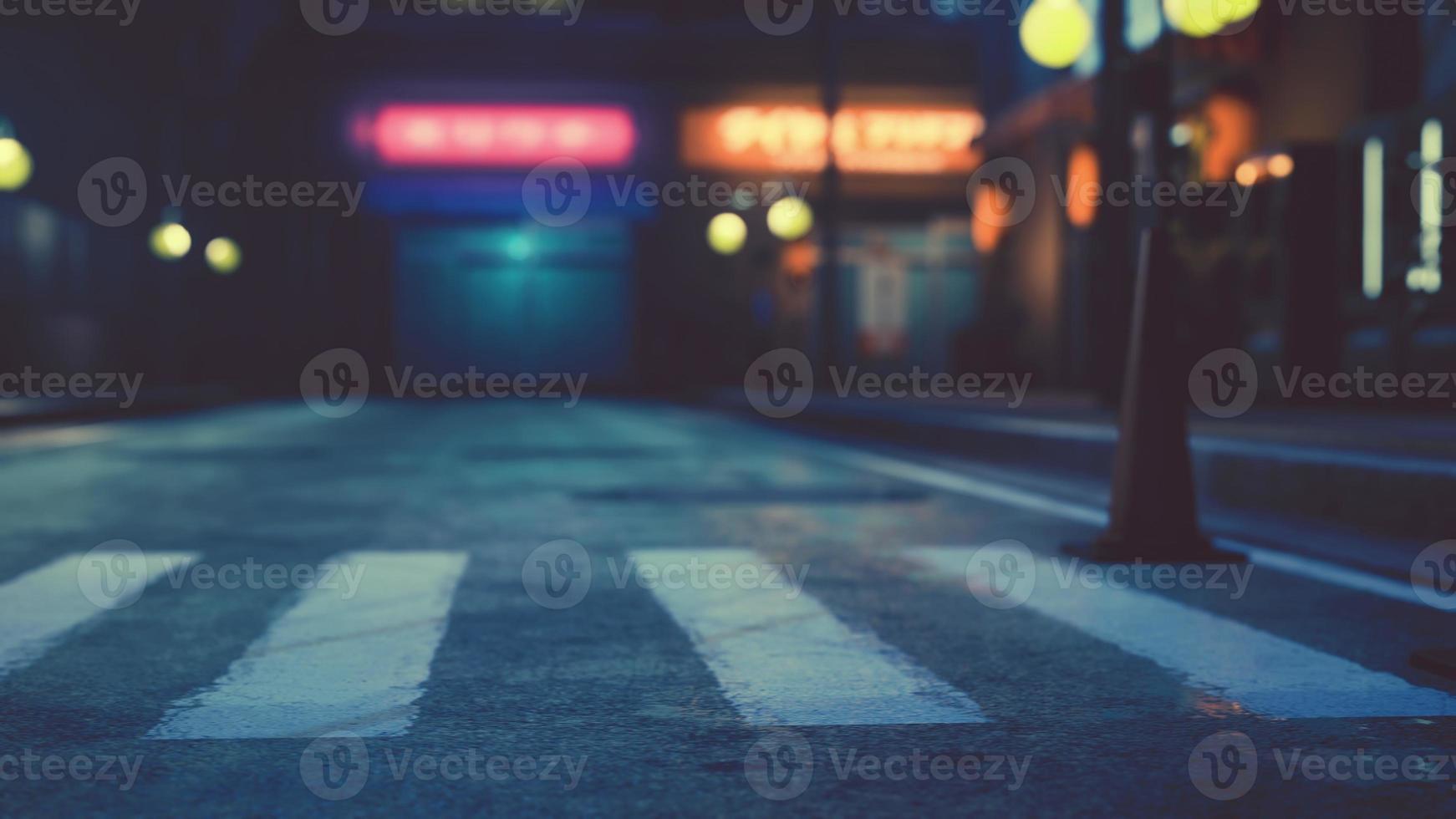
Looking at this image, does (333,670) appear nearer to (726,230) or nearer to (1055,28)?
(1055,28)

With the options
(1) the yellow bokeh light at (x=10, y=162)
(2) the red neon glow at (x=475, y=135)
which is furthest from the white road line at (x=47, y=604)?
(2) the red neon glow at (x=475, y=135)

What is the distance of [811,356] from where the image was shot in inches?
1512

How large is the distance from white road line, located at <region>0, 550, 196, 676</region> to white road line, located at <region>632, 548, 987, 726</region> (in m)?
2.05

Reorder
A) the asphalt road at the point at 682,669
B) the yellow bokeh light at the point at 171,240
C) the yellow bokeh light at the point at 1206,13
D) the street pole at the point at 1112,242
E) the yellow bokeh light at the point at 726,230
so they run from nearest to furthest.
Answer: the asphalt road at the point at 682,669, the street pole at the point at 1112,242, the yellow bokeh light at the point at 1206,13, the yellow bokeh light at the point at 171,240, the yellow bokeh light at the point at 726,230

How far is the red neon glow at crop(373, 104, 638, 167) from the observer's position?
4038cm

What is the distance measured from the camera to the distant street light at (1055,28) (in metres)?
14.0

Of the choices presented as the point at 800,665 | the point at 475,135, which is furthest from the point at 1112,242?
the point at 475,135

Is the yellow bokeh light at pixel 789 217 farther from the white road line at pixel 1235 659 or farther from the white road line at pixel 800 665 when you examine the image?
the white road line at pixel 800 665

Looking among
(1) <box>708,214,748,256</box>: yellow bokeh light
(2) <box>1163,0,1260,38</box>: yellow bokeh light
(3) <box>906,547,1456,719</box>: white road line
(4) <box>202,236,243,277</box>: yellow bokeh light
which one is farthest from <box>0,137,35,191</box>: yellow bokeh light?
(3) <box>906,547,1456,719</box>: white road line

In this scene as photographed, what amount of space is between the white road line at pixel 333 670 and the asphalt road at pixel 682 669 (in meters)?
0.02

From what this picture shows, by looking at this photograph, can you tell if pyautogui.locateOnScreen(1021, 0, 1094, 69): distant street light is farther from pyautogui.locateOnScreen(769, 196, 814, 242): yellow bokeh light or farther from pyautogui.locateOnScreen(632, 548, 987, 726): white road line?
pyautogui.locateOnScreen(769, 196, 814, 242): yellow bokeh light

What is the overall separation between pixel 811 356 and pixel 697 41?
9.41 metres

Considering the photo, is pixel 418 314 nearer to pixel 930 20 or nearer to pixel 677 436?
pixel 930 20

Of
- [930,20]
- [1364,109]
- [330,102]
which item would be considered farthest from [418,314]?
[1364,109]
